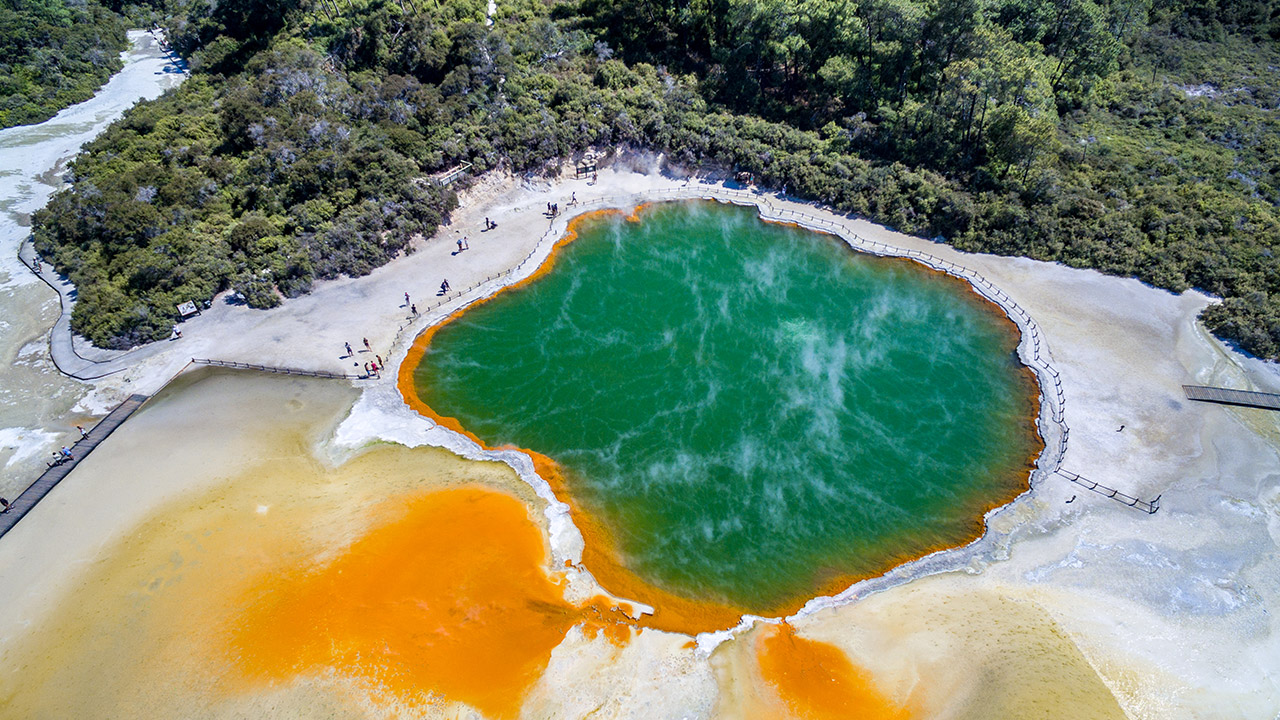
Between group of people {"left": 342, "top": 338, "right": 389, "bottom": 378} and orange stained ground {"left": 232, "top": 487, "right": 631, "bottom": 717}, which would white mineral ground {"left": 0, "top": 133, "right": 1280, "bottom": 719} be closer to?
group of people {"left": 342, "top": 338, "right": 389, "bottom": 378}

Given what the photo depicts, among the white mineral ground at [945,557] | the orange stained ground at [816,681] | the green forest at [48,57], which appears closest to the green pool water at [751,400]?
the orange stained ground at [816,681]

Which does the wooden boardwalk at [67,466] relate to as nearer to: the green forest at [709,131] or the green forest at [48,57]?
the green forest at [709,131]

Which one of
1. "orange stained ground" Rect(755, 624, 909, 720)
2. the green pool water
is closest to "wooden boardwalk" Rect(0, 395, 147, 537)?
the green pool water

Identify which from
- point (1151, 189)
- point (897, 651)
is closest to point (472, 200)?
point (897, 651)

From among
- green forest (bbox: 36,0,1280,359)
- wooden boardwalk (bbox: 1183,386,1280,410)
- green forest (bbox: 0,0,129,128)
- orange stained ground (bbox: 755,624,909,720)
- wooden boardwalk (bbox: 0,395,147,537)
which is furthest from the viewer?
green forest (bbox: 0,0,129,128)

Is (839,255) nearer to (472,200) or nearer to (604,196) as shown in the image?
(604,196)
